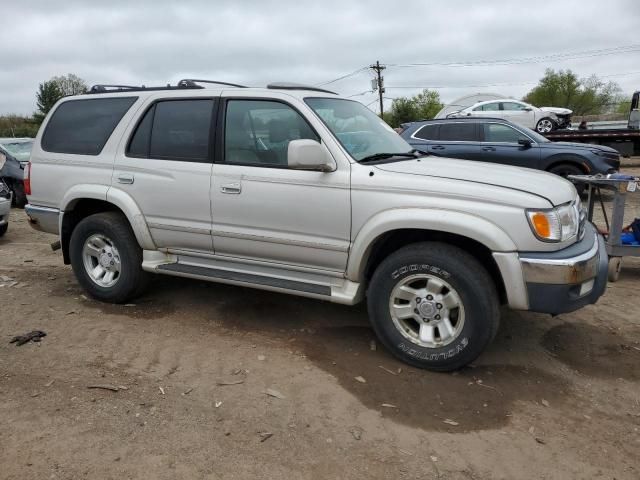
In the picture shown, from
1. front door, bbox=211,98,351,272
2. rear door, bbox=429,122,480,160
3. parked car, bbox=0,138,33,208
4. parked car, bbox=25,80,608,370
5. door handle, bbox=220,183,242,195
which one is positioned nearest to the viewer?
parked car, bbox=25,80,608,370

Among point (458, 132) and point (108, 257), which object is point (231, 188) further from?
point (458, 132)

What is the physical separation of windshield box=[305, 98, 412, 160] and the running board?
1001mm

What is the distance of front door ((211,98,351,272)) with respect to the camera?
3.84 m

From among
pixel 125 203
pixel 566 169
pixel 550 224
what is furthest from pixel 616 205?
pixel 566 169

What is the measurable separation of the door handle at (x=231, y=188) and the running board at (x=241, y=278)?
654 millimetres

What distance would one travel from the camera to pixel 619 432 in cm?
304

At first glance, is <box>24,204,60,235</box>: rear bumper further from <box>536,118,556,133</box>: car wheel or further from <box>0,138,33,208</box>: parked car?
<box>536,118,556,133</box>: car wheel

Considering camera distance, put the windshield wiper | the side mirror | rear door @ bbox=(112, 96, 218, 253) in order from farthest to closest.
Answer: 1. rear door @ bbox=(112, 96, 218, 253)
2. the windshield wiper
3. the side mirror

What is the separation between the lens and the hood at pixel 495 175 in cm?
350

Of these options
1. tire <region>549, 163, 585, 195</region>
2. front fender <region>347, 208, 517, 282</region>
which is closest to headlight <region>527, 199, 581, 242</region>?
front fender <region>347, 208, 517, 282</region>

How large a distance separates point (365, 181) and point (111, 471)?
2.29m

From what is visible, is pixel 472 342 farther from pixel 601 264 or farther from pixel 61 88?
pixel 61 88

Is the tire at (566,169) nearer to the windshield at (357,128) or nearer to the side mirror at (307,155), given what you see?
the windshield at (357,128)

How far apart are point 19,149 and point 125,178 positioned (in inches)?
404
